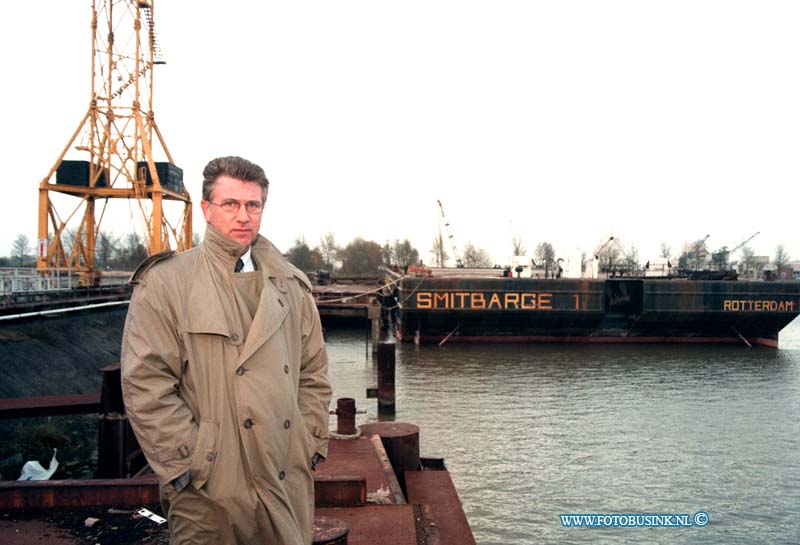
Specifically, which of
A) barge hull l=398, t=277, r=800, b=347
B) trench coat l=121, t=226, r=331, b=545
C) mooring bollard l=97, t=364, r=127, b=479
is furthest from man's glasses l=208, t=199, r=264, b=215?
barge hull l=398, t=277, r=800, b=347

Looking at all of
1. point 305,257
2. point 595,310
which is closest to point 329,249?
point 305,257

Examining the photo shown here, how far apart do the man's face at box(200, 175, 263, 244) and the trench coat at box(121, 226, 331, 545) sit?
5cm

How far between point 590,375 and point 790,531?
37.0 ft

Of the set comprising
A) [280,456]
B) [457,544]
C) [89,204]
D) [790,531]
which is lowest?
[790,531]

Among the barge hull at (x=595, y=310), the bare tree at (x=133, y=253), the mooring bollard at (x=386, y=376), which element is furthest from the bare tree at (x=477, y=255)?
the mooring bollard at (x=386, y=376)

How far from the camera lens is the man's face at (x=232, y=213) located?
2.51m

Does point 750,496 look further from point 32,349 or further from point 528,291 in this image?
point 528,291

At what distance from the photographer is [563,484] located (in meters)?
9.62

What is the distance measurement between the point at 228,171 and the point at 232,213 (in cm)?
17

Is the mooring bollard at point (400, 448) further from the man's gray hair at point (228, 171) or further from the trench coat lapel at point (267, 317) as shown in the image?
the man's gray hair at point (228, 171)

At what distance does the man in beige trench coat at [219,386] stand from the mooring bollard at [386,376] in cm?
1135

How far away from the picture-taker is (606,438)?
12.3 meters

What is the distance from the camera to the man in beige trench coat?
2.25 m

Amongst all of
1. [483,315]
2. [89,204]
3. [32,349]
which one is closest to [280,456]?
[32,349]
